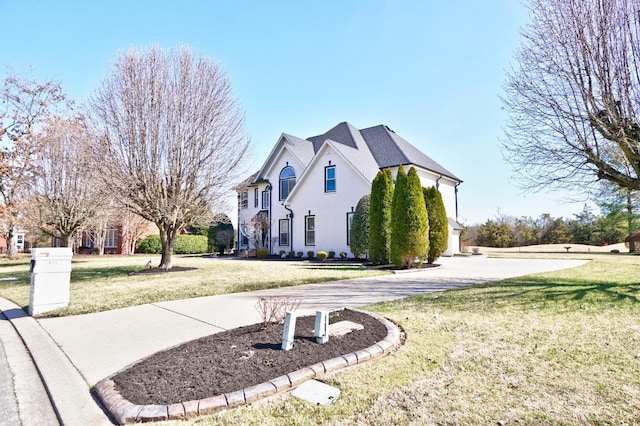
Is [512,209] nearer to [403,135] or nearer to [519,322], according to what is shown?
[403,135]

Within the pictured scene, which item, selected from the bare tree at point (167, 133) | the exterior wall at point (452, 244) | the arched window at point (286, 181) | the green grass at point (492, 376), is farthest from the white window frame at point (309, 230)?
the green grass at point (492, 376)

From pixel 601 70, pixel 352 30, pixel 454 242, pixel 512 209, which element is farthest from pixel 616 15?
pixel 512 209

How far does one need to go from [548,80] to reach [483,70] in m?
2.44

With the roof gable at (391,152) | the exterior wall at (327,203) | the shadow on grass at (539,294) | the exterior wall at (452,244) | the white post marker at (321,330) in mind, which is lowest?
the shadow on grass at (539,294)

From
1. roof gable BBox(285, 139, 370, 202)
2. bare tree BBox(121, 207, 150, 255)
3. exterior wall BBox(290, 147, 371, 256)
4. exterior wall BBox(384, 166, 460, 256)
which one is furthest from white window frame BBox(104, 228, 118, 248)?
exterior wall BBox(384, 166, 460, 256)

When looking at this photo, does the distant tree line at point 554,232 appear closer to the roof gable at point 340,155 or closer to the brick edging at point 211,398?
the roof gable at point 340,155

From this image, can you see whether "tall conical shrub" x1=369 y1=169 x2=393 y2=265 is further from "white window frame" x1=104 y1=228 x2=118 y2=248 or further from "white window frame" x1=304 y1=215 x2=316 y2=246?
"white window frame" x1=104 y1=228 x2=118 y2=248

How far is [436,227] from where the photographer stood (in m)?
15.6

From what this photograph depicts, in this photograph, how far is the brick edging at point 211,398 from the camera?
101 inches

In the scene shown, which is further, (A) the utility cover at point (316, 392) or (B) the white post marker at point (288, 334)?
(B) the white post marker at point (288, 334)

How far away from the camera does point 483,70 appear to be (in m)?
10.6

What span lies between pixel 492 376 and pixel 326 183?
1790 centimetres

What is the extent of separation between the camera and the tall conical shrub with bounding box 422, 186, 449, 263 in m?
15.5

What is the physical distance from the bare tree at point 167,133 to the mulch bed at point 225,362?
9215mm
